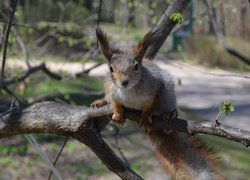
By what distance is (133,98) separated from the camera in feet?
8.51

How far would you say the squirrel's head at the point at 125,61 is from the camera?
2.46 meters

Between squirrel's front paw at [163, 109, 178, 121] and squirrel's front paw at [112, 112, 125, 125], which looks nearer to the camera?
squirrel's front paw at [163, 109, 178, 121]

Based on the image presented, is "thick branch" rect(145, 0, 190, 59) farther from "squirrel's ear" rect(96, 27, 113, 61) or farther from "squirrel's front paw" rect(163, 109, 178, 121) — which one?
"squirrel's front paw" rect(163, 109, 178, 121)

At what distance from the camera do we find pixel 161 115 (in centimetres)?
251

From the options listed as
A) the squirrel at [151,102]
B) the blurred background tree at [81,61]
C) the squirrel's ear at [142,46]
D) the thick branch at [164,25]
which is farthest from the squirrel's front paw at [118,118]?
the thick branch at [164,25]

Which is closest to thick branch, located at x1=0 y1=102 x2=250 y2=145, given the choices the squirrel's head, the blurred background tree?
the squirrel's head

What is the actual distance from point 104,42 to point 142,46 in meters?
0.17

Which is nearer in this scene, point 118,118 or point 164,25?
point 118,118

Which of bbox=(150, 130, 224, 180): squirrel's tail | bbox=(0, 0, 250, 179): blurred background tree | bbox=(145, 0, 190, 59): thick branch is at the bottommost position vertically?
bbox=(0, 0, 250, 179): blurred background tree

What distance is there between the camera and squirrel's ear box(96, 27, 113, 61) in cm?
241

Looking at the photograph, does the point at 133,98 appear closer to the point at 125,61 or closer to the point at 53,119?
the point at 125,61

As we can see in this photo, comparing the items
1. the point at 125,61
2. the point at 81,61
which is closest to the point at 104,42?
the point at 125,61

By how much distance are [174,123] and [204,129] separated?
164 mm

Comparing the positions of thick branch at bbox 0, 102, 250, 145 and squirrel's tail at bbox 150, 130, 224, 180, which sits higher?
thick branch at bbox 0, 102, 250, 145
